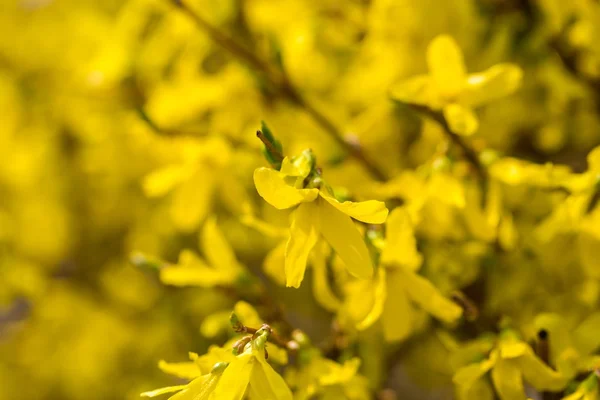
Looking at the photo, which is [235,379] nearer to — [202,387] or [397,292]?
[202,387]

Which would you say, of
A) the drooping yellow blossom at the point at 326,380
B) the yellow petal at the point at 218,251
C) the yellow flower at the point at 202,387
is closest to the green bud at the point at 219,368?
the yellow flower at the point at 202,387

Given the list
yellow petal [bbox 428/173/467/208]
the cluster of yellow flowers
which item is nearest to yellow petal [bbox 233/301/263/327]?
the cluster of yellow flowers

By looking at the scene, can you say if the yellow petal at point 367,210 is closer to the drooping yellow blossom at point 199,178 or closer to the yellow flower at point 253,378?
the yellow flower at point 253,378

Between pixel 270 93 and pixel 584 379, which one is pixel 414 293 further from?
pixel 270 93

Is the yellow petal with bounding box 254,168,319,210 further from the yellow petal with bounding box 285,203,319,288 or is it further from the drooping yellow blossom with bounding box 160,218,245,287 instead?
the drooping yellow blossom with bounding box 160,218,245,287

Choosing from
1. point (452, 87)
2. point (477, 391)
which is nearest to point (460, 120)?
point (452, 87)

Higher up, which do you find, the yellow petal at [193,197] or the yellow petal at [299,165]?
the yellow petal at [193,197]

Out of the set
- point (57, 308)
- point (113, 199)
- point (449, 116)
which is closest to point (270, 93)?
point (449, 116)
